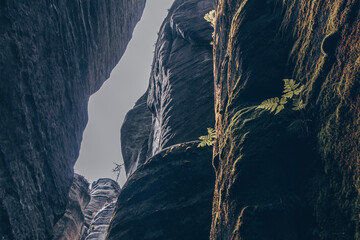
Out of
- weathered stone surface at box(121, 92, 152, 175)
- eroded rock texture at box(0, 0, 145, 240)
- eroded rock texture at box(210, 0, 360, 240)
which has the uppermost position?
weathered stone surface at box(121, 92, 152, 175)

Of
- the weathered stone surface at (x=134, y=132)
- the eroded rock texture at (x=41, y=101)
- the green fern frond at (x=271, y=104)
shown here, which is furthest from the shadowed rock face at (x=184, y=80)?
the green fern frond at (x=271, y=104)

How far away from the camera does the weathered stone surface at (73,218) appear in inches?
617

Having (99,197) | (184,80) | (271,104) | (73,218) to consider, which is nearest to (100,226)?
(73,218)

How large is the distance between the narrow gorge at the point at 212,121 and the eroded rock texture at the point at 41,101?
0.05 m

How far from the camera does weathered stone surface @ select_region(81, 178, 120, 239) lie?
78.3 ft

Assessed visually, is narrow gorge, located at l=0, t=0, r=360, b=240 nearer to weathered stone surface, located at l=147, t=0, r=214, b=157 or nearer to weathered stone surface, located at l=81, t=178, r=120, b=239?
weathered stone surface, located at l=147, t=0, r=214, b=157

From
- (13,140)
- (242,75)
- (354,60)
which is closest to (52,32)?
(13,140)

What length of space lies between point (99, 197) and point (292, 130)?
2799cm

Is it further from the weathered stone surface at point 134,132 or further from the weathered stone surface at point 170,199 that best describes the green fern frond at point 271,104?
the weathered stone surface at point 134,132

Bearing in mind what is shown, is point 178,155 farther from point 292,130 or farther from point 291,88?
point 291,88

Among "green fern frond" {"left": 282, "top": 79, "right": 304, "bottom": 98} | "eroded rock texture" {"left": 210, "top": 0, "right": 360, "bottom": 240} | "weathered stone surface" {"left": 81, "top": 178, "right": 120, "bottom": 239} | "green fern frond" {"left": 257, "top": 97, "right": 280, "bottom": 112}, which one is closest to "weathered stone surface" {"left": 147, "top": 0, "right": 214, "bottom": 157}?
"eroded rock texture" {"left": 210, "top": 0, "right": 360, "bottom": 240}

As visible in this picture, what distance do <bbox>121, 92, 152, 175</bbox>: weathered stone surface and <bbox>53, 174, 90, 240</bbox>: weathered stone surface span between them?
452 cm

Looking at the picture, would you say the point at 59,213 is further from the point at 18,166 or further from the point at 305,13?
the point at 305,13

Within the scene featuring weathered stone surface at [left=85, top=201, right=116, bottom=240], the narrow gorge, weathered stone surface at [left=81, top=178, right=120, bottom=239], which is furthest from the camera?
weathered stone surface at [left=81, top=178, right=120, bottom=239]
